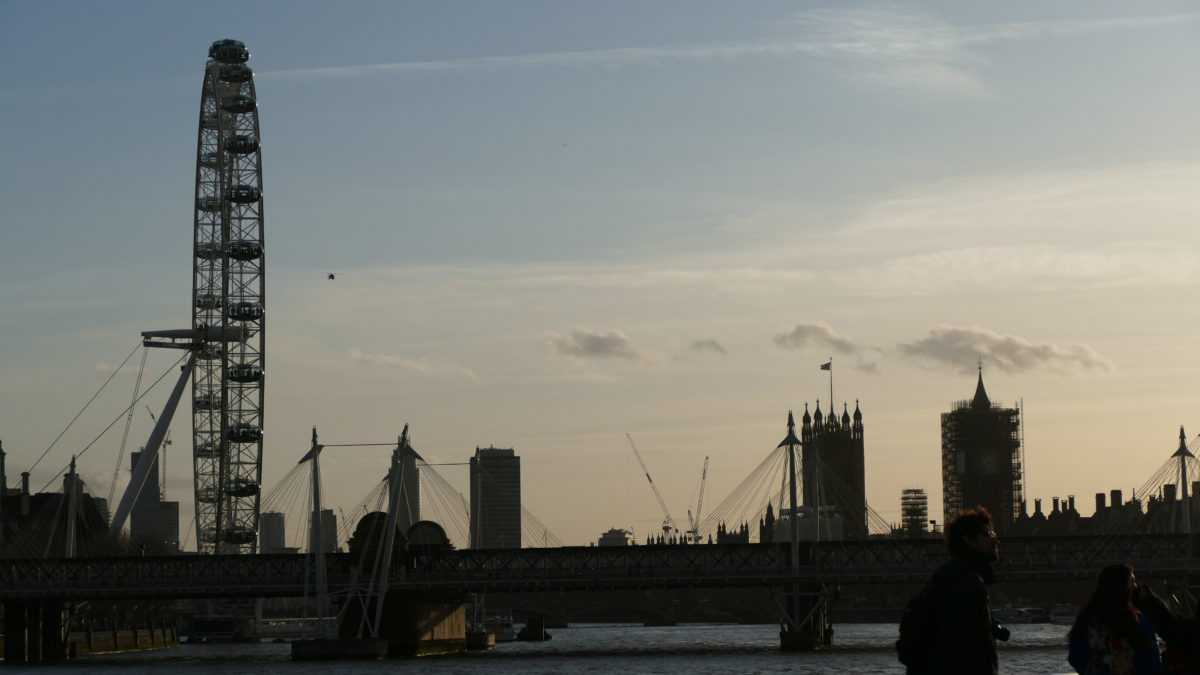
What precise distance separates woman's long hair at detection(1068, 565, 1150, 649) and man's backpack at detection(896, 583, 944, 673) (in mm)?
2702

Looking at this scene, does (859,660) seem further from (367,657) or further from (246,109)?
(246,109)

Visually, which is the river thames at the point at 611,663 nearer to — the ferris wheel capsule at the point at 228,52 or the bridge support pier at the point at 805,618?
the bridge support pier at the point at 805,618

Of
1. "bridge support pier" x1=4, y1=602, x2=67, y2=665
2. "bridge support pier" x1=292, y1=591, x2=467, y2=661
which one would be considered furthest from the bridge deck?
"bridge support pier" x1=292, y1=591, x2=467, y2=661

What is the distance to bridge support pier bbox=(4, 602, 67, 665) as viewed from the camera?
102 meters

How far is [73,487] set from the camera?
114 meters

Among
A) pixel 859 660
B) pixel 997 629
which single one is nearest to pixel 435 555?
pixel 859 660

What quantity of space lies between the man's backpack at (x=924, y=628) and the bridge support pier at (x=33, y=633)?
309ft

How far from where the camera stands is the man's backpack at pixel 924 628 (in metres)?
13.3

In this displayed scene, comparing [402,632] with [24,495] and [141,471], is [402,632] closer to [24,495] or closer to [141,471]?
[141,471]

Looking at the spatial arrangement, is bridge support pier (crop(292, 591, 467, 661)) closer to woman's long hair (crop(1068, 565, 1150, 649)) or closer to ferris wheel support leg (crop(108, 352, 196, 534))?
ferris wheel support leg (crop(108, 352, 196, 534))

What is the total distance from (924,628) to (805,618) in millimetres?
89177

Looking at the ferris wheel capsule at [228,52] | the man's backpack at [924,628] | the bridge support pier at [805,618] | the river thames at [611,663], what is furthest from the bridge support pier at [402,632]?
the man's backpack at [924,628]

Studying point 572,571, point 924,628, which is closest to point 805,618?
point 572,571

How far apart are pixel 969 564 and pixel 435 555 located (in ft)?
314
